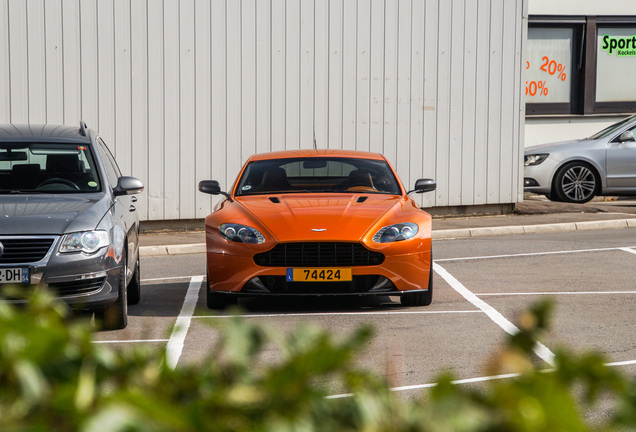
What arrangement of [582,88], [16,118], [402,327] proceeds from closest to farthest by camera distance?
[402,327] < [16,118] < [582,88]

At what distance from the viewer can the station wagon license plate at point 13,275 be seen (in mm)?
6973

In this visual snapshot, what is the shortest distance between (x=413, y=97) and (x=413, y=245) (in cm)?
827

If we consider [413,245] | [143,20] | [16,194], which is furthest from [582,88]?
[16,194]

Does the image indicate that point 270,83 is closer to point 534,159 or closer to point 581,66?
point 534,159

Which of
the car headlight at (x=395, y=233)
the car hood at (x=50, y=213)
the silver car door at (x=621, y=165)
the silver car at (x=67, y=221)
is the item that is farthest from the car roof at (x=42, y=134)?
the silver car door at (x=621, y=165)

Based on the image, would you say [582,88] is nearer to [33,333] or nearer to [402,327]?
[402,327]

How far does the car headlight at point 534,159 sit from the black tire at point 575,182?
1.26 ft

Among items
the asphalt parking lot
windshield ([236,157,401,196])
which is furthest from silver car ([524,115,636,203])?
windshield ([236,157,401,196])

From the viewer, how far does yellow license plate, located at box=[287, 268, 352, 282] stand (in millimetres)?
8180

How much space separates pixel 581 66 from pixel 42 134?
15.9 meters

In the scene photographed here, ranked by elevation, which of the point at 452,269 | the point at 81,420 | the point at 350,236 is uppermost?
the point at 81,420

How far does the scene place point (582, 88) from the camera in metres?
22.1

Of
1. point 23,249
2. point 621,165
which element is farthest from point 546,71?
point 23,249

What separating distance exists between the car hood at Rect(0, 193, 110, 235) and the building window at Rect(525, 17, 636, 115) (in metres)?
15.7
